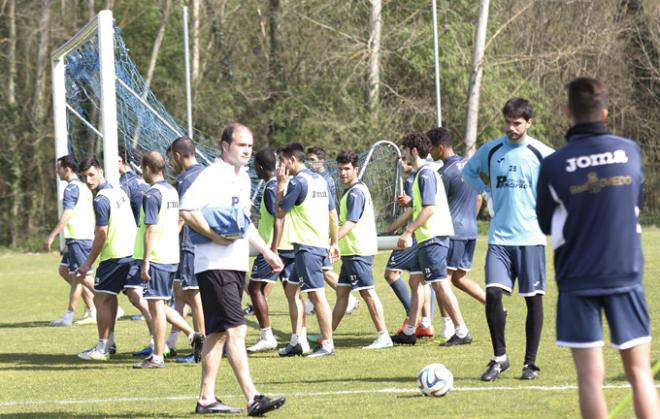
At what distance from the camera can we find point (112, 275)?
1169 cm

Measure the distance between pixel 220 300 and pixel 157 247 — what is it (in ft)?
10.9

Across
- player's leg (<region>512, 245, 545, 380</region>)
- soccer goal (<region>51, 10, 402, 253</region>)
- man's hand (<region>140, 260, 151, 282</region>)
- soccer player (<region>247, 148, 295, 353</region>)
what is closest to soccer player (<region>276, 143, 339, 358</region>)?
soccer player (<region>247, 148, 295, 353</region>)

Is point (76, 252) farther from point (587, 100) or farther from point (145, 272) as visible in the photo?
point (587, 100)

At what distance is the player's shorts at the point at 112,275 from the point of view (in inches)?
458

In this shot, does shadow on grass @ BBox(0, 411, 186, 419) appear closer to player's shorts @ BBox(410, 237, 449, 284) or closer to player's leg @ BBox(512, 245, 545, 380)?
player's leg @ BBox(512, 245, 545, 380)

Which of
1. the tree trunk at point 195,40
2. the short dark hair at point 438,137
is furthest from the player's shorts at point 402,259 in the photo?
the tree trunk at point 195,40

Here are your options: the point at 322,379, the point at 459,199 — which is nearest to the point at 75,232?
the point at 459,199

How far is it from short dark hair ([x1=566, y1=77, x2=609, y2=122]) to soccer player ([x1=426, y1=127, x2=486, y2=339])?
613cm

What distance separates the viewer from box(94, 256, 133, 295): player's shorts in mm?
11641

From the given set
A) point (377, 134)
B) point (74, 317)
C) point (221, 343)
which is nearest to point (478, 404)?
point (221, 343)

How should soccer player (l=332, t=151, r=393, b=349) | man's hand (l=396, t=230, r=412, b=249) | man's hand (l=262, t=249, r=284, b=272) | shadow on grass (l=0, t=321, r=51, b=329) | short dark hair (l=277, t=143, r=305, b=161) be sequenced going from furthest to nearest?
shadow on grass (l=0, t=321, r=51, b=329), soccer player (l=332, t=151, r=393, b=349), short dark hair (l=277, t=143, r=305, b=161), man's hand (l=396, t=230, r=412, b=249), man's hand (l=262, t=249, r=284, b=272)

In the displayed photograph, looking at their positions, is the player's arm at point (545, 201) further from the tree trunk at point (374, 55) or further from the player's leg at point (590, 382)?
the tree trunk at point (374, 55)

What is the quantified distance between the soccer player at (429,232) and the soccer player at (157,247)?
2.22 meters

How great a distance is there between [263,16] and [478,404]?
35.0 meters
